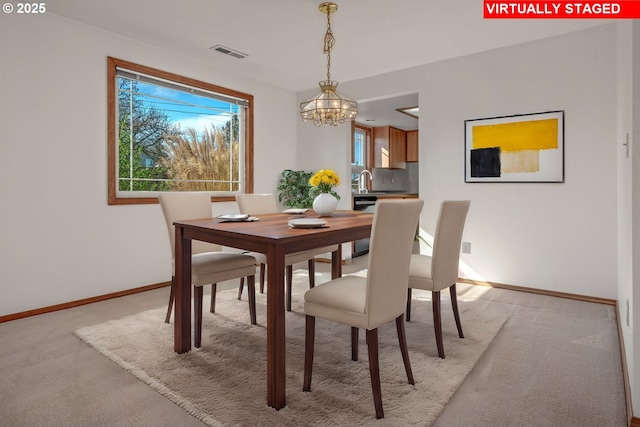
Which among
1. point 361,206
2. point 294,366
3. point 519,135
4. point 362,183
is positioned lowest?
point 294,366

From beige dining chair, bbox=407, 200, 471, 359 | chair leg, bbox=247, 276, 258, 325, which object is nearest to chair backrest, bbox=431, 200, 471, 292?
beige dining chair, bbox=407, 200, 471, 359

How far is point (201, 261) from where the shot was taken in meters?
2.43

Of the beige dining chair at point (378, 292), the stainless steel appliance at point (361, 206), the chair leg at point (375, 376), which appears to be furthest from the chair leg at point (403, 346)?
the stainless steel appliance at point (361, 206)

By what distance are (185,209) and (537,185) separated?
319 cm

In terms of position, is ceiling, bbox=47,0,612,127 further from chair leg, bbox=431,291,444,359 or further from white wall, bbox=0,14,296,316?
chair leg, bbox=431,291,444,359

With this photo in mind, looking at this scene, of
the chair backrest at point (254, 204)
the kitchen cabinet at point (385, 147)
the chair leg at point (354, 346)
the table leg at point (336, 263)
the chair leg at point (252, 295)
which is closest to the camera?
the chair leg at point (354, 346)

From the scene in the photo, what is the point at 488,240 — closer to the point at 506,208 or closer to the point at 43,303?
the point at 506,208

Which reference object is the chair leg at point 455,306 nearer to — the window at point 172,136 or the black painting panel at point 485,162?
the black painting panel at point 485,162

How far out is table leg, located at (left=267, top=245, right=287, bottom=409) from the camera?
1656mm

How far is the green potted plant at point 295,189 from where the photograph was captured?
5066 millimetres

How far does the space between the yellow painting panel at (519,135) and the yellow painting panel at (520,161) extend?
43 mm

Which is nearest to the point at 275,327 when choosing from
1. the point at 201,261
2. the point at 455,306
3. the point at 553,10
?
the point at 201,261

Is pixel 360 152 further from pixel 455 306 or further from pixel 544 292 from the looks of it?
pixel 455 306

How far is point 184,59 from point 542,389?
4.18 metres
